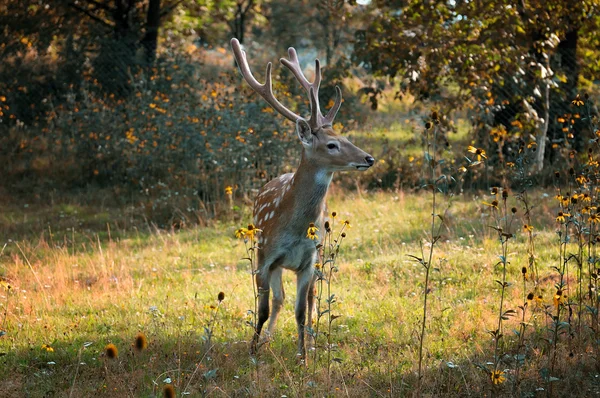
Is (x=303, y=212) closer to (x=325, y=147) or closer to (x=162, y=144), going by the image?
(x=325, y=147)

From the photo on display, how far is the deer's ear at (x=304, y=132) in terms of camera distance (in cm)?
611

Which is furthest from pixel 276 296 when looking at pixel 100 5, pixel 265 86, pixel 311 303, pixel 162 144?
pixel 100 5

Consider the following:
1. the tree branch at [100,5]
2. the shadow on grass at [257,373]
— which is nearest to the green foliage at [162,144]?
the tree branch at [100,5]

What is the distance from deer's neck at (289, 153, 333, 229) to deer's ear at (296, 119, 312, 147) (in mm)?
137

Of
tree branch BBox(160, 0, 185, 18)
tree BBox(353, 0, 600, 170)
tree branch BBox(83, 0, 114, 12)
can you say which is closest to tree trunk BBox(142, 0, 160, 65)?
tree branch BBox(160, 0, 185, 18)

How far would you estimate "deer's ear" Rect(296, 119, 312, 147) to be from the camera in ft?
20.0

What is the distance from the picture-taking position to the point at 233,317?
7.10 meters

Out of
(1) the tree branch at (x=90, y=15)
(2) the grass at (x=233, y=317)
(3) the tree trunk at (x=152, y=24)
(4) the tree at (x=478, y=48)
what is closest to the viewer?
(2) the grass at (x=233, y=317)

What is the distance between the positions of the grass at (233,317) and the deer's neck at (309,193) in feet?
3.47

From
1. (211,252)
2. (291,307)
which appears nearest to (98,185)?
(211,252)

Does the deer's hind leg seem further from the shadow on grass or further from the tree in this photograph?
the tree

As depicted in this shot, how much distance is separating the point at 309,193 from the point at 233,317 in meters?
1.66

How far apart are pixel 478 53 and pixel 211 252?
5.13 meters

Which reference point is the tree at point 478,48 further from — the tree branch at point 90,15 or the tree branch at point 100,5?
the tree branch at point 90,15
